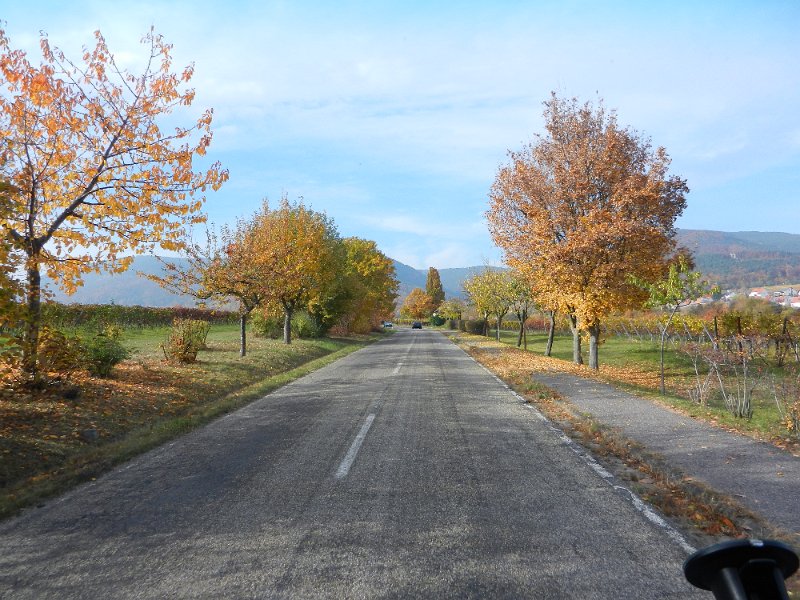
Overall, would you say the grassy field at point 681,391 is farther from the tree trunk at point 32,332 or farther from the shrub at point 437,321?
the shrub at point 437,321

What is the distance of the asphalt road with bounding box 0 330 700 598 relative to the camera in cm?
363

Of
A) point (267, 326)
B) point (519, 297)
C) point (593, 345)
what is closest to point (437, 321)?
point (519, 297)

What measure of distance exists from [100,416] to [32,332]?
6.02ft

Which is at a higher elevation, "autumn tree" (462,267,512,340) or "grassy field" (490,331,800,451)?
"autumn tree" (462,267,512,340)

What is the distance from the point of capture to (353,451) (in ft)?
23.7

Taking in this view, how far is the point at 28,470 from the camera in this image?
6559 mm

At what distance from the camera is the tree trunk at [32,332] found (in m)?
9.11

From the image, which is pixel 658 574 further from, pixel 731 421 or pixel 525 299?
pixel 525 299

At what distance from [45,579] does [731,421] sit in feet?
32.7

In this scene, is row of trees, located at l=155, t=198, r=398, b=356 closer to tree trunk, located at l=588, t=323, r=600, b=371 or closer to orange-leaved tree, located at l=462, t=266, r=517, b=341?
orange-leaved tree, located at l=462, t=266, r=517, b=341

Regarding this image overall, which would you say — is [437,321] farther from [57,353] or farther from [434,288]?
[57,353]

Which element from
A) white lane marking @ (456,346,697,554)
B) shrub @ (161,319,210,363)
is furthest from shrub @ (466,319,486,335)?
white lane marking @ (456,346,697,554)

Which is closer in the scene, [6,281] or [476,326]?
[6,281]

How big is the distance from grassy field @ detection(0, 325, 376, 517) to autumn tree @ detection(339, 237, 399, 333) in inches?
1048
